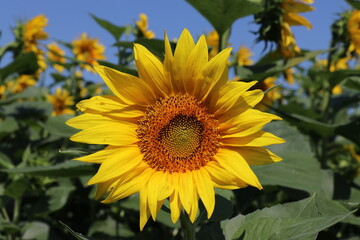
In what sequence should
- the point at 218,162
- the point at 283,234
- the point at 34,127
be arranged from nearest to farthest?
1. the point at 283,234
2. the point at 218,162
3. the point at 34,127

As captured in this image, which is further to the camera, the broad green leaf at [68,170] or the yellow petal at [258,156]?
the broad green leaf at [68,170]

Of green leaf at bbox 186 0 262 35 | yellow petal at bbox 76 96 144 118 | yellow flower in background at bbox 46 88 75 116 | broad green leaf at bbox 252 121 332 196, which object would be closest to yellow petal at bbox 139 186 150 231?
yellow petal at bbox 76 96 144 118

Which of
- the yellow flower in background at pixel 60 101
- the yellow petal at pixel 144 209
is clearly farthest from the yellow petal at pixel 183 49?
the yellow flower in background at pixel 60 101

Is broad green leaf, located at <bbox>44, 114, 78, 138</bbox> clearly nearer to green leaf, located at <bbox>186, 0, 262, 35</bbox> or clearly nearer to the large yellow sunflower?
green leaf, located at <bbox>186, 0, 262, 35</bbox>

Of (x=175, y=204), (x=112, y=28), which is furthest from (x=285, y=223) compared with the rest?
(x=112, y=28)

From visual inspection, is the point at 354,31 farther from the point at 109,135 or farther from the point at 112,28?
the point at 109,135

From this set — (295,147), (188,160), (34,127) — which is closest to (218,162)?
(188,160)

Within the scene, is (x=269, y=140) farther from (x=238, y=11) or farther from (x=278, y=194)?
(x=278, y=194)

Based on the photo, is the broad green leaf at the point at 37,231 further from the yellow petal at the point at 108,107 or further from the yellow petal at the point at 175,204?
the yellow petal at the point at 175,204
